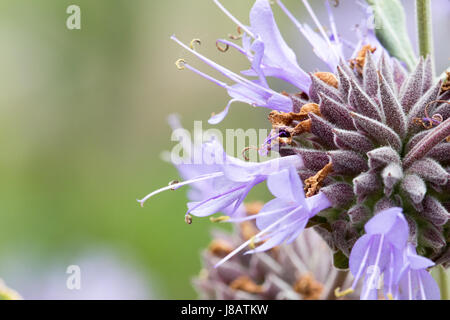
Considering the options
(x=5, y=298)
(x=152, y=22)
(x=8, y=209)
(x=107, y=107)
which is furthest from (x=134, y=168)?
(x=5, y=298)

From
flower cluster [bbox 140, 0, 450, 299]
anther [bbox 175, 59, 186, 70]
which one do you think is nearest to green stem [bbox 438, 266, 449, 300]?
flower cluster [bbox 140, 0, 450, 299]

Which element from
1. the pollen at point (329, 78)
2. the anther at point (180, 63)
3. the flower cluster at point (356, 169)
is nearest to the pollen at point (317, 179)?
the flower cluster at point (356, 169)

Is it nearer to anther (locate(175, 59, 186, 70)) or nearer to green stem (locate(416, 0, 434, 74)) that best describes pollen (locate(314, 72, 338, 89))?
green stem (locate(416, 0, 434, 74))

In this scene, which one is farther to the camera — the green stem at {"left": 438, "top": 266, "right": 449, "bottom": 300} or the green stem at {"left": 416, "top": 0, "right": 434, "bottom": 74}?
the green stem at {"left": 438, "top": 266, "right": 449, "bottom": 300}

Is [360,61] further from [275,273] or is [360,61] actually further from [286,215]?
[275,273]

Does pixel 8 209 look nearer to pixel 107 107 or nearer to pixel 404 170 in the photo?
pixel 107 107

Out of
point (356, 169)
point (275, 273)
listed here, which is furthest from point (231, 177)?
point (275, 273)

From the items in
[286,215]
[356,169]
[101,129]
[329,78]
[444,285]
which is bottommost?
[444,285]
